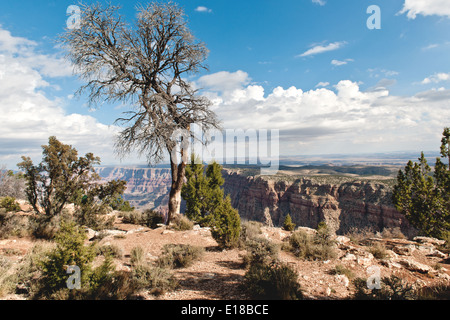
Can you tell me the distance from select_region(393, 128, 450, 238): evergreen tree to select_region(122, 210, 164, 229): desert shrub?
16.2 meters

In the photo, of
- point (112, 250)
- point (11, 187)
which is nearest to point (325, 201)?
point (112, 250)

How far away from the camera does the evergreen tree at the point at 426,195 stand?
13.7 metres

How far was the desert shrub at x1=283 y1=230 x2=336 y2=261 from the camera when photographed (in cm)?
675

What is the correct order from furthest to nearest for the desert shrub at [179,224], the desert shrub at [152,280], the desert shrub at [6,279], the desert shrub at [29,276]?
the desert shrub at [179,224], the desert shrub at [152,280], the desert shrub at [29,276], the desert shrub at [6,279]

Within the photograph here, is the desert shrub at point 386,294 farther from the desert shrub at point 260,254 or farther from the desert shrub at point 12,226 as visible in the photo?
the desert shrub at point 12,226

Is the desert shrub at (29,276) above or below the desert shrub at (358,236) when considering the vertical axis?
above

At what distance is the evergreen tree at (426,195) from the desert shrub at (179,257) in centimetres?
1493

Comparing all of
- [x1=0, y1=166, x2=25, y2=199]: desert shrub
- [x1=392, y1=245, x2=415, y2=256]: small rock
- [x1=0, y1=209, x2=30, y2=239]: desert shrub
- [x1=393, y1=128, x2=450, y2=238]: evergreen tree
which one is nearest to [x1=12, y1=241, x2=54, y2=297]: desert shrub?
[x1=0, y1=209, x2=30, y2=239]: desert shrub

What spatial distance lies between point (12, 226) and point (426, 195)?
22724 mm

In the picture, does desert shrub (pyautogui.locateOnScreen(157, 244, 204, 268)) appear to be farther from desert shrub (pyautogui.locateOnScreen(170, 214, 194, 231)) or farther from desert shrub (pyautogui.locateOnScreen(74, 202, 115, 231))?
desert shrub (pyautogui.locateOnScreen(74, 202, 115, 231))

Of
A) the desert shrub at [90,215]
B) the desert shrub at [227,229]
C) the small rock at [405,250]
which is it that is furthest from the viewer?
the desert shrub at [90,215]

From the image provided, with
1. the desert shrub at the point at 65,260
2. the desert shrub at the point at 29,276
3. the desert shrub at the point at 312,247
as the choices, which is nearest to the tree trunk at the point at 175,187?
the desert shrub at the point at 312,247

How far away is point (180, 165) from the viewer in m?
11.6

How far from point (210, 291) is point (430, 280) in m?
5.65
